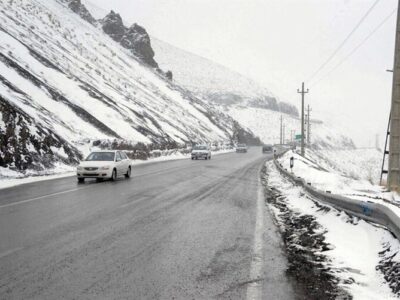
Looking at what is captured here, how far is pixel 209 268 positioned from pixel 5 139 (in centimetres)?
1936

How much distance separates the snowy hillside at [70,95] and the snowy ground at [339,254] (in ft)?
55.7

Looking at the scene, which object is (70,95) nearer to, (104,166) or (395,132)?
(104,166)

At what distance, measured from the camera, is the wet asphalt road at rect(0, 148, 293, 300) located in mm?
4949

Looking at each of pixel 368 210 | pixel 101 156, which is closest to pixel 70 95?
pixel 101 156

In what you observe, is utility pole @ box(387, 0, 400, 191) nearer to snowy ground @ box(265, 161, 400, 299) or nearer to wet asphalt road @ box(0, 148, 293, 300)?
snowy ground @ box(265, 161, 400, 299)

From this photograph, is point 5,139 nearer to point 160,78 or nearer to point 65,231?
point 65,231

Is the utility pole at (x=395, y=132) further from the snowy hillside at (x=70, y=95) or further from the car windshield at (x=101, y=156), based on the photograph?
the snowy hillside at (x=70, y=95)

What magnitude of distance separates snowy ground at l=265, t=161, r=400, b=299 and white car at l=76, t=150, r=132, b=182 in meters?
10.5

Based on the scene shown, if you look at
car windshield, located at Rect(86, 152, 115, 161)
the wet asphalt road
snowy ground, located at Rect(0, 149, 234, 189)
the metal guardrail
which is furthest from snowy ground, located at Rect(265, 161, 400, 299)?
snowy ground, located at Rect(0, 149, 234, 189)

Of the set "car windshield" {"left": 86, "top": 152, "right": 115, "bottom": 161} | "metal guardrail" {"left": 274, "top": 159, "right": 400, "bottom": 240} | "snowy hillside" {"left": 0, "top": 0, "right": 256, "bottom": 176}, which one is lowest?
"metal guardrail" {"left": 274, "top": 159, "right": 400, "bottom": 240}

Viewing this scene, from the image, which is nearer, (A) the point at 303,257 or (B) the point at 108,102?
(A) the point at 303,257

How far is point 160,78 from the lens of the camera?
95.6 m

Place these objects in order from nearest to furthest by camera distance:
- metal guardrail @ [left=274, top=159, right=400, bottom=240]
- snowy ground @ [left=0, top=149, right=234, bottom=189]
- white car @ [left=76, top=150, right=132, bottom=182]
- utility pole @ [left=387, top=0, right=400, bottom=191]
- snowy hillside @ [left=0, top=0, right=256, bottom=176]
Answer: metal guardrail @ [left=274, top=159, right=400, bottom=240] < utility pole @ [left=387, top=0, right=400, bottom=191] < snowy ground @ [left=0, top=149, right=234, bottom=189] < white car @ [left=76, top=150, right=132, bottom=182] < snowy hillside @ [left=0, top=0, right=256, bottom=176]

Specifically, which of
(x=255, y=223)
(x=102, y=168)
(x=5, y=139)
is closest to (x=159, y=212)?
(x=255, y=223)
